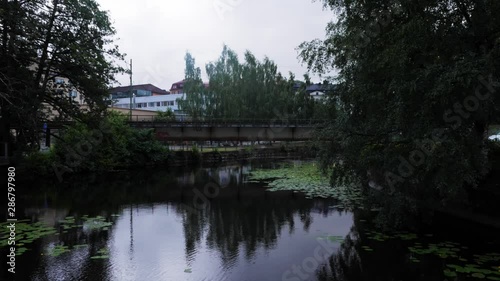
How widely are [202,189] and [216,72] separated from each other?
1565 inches

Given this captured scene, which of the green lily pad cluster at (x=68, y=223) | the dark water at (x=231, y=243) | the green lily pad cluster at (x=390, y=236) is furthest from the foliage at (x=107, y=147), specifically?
the green lily pad cluster at (x=390, y=236)

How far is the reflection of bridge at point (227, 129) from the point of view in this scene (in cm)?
3681

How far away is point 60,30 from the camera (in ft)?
65.3

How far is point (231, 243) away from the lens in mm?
9992

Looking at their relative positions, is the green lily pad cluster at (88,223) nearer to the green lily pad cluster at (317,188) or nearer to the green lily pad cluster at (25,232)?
the green lily pad cluster at (25,232)

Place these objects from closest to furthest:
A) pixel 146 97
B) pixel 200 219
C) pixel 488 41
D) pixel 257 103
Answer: pixel 488 41 → pixel 200 219 → pixel 257 103 → pixel 146 97

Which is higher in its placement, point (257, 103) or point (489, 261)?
point (257, 103)

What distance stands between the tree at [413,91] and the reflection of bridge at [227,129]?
26.0m

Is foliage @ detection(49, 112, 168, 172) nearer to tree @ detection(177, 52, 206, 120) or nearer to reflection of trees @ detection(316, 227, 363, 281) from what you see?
reflection of trees @ detection(316, 227, 363, 281)

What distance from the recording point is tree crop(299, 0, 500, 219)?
7363 mm

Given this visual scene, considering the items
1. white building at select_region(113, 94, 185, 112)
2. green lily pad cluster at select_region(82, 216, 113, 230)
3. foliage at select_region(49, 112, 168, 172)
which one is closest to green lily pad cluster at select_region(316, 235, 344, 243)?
green lily pad cluster at select_region(82, 216, 113, 230)

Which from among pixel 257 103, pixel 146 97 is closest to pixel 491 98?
pixel 257 103

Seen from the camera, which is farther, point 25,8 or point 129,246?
point 25,8

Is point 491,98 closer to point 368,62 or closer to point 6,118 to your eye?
point 368,62
